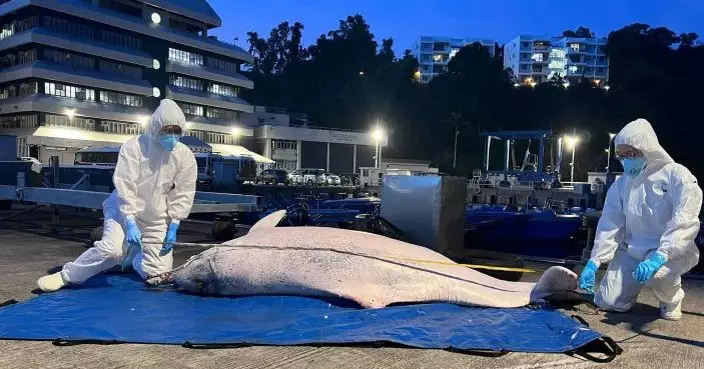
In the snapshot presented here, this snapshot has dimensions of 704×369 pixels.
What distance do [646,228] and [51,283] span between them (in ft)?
19.8

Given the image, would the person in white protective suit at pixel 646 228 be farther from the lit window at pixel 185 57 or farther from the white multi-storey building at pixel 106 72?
the lit window at pixel 185 57

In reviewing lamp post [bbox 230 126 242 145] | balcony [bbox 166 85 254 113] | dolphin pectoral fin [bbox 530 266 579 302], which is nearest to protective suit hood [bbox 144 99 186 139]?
dolphin pectoral fin [bbox 530 266 579 302]

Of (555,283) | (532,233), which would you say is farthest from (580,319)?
(532,233)

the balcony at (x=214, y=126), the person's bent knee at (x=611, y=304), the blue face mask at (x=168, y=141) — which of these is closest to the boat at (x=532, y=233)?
the person's bent knee at (x=611, y=304)

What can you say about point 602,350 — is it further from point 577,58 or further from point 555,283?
point 577,58

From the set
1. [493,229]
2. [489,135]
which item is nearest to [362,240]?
[493,229]

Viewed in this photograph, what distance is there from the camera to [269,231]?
6016 mm

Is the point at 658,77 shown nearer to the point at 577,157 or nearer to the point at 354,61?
the point at 577,157

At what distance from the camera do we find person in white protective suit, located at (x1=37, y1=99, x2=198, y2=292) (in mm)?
5887

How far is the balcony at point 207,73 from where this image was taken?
57.6 meters

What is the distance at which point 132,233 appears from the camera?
5887 mm

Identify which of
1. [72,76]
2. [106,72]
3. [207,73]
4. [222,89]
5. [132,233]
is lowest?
[132,233]

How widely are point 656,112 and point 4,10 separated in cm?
7160

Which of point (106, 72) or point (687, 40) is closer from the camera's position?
point (106, 72)
